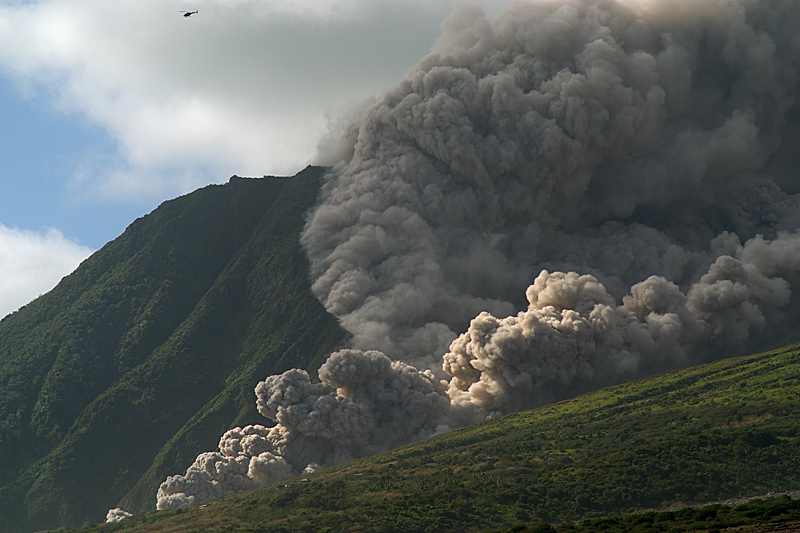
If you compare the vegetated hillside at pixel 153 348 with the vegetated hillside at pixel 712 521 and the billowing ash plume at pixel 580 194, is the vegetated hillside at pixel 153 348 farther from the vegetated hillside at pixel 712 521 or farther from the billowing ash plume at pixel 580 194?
the vegetated hillside at pixel 712 521

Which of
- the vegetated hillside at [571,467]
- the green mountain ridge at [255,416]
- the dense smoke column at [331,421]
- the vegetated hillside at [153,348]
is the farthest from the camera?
the vegetated hillside at [153,348]

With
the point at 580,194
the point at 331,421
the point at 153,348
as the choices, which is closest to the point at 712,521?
the point at 331,421

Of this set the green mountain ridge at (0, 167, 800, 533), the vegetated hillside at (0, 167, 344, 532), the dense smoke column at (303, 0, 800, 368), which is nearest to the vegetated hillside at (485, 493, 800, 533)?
the green mountain ridge at (0, 167, 800, 533)

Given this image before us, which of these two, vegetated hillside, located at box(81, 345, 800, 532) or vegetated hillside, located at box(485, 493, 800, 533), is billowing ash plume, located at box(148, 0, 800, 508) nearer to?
vegetated hillside, located at box(81, 345, 800, 532)

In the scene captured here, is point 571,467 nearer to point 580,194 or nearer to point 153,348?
point 580,194

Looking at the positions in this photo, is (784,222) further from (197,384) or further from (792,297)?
(197,384)

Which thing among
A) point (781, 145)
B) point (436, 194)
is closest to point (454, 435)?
point (436, 194)

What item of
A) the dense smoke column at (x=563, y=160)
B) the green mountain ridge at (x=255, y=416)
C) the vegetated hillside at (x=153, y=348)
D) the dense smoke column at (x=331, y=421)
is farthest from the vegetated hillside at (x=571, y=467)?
the vegetated hillside at (x=153, y=348)
